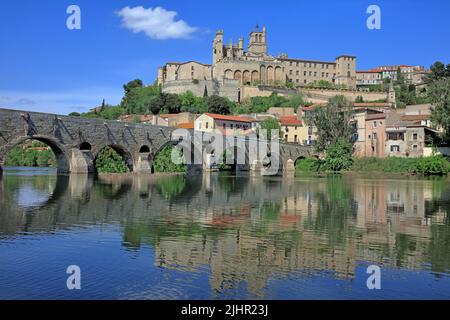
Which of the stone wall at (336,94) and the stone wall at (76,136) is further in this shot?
the stone wall at (336,94)

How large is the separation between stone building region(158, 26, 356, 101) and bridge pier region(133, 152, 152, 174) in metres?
63.4

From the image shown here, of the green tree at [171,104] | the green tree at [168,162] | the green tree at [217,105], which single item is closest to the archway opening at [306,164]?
the green tree at [168,162]

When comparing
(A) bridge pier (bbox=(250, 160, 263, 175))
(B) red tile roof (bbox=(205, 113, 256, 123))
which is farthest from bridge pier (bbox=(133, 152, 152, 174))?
(B) red tile roof (bbox=(205, 113, 256, 123))

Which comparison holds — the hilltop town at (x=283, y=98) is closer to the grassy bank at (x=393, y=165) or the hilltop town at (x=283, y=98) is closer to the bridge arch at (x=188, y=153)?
the grassy bank at (x=393, y=165)

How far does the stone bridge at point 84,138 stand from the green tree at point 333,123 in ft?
61.2

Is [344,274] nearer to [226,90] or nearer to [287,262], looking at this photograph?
[287,262]

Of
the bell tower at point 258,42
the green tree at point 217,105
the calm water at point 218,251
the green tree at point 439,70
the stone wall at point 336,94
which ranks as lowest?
the calm water at point 218,251

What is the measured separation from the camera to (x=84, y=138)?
43.4 metres

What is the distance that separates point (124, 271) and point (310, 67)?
129012mm

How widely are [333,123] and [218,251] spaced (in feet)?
193

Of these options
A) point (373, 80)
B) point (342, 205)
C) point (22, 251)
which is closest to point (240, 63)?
point (373, 80)

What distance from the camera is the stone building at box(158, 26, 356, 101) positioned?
380 ft

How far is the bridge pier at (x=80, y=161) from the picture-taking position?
43.0m
